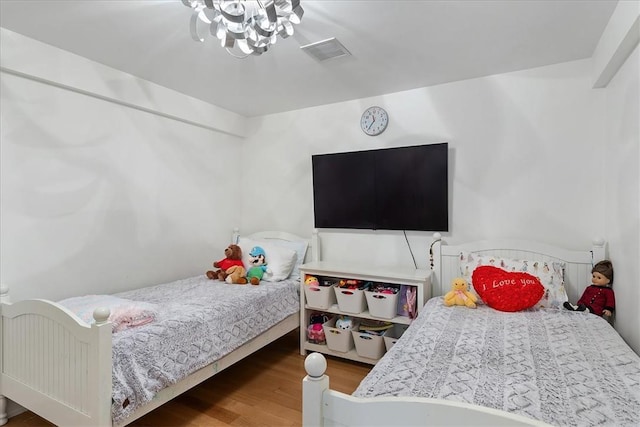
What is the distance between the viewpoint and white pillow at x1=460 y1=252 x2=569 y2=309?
2.19 meters

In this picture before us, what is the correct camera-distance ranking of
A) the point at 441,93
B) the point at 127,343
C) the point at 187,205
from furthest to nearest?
the point at 187,205 < the point at 441,93 < the point at 127,343

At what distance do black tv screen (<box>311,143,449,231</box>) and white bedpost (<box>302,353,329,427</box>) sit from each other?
207 centimetres

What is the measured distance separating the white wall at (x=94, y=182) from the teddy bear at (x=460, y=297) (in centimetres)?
239

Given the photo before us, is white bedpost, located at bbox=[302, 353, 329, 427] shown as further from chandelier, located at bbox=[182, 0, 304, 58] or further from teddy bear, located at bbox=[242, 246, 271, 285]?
teddy bear, located at bbox=[242, 246, 271, 285]

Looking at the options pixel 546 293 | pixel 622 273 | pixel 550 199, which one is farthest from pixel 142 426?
pixel 550 199

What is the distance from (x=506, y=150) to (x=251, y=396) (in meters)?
2.60

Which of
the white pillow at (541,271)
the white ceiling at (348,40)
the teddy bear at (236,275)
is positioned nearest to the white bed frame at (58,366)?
the teddy bear at (236,275)

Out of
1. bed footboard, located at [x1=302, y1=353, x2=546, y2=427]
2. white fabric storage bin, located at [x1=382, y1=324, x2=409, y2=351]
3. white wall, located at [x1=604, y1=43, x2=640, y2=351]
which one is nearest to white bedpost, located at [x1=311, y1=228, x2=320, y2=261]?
white fabric storage bin, located at [x1=382, y1=324, x2=409, y2=351]

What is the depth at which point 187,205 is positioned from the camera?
325 cm

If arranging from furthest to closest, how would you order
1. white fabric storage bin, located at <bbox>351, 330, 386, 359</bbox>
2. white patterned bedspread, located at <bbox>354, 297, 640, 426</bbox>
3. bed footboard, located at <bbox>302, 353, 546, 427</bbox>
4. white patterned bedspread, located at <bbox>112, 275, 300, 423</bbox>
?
white fabric storage bin, located at <bbox>351, 330, 386, 359</bbox> < white patterned bedspread, located at <bbox>112, 275, 300, 423</bbox> < white patterned bedspread, located at <bbox>354, 297, 640, 426</bbox> < bed footboard, located at <bbox>302, 353, 546, 427</bbox>

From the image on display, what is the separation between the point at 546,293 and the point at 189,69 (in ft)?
9.87

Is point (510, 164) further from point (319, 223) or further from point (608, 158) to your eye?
point (319, 223)

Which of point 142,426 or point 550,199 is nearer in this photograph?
point 142,426

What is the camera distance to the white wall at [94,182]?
6.85ft
